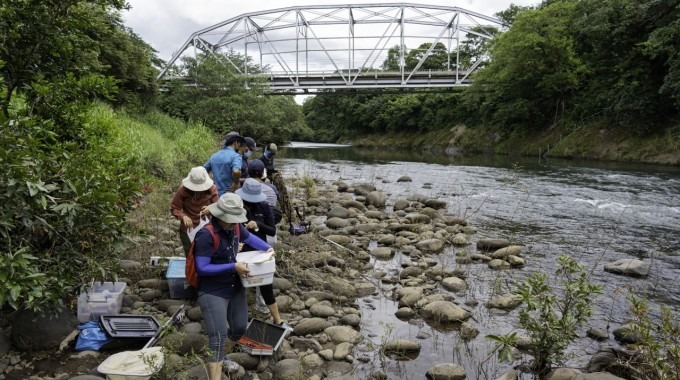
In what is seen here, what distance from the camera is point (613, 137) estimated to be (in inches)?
1046

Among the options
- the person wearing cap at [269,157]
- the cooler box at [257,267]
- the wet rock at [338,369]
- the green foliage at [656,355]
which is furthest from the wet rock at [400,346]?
the person wearing cap at [269,157]

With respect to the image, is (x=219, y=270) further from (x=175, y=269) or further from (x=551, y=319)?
(x=551, y=319)

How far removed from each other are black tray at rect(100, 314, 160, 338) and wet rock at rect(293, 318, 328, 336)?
147 cm

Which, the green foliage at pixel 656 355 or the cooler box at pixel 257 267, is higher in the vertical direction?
the cooler box at pixel 257 267

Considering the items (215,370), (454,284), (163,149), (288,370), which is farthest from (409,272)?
(163,149)

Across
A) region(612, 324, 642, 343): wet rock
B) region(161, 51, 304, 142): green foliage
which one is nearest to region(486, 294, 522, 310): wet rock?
region(612, 324, 642, 343): wet rock

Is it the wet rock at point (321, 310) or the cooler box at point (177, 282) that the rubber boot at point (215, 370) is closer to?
the cooler box at point (177, 282)

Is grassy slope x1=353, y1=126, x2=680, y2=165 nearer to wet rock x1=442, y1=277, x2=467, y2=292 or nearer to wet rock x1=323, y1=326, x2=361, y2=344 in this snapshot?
wet rock x1=442, y1=277, x2=467, y2=292

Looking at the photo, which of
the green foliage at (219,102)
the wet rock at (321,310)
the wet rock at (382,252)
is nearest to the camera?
the wet rock at (321,310)

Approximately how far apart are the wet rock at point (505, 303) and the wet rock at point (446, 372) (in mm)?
1830

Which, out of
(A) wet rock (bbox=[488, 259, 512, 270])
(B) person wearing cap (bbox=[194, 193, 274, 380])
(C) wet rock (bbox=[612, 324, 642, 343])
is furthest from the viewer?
(A) wet rock (bbox=[488, 259, 512, 270])

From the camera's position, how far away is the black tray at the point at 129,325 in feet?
13.5

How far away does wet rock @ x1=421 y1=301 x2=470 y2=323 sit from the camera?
5594 mm

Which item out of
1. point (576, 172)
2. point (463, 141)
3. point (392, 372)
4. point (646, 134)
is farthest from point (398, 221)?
point (463, 141)
